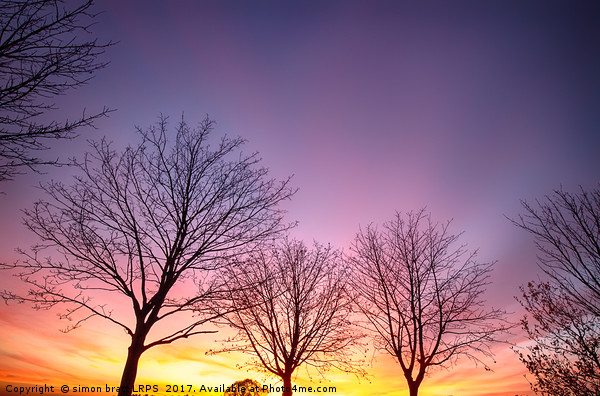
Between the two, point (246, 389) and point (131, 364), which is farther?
point (246, 389)

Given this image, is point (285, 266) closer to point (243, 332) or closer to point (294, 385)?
point (243, 332)

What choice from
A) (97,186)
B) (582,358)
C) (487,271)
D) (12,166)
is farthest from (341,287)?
(12,166)

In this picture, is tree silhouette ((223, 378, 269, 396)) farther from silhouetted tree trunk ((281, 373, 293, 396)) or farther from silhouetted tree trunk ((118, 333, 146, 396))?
silhouetted tree trunk ((118, 333, 146, 396))

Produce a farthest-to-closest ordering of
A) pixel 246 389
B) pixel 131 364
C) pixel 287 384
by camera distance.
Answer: pixel 246 389, pixel 287 384, pixel 131 364

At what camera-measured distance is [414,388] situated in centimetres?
1060

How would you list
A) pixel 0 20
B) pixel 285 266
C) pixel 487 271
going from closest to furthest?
1. pixel 0 20
2. pixel 487 271
3. pixel 285 266

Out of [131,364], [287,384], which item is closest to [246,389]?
[287,384]

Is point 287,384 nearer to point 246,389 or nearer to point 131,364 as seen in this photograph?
point 246,389

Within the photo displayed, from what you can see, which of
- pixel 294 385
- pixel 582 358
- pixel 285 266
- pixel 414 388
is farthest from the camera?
pixel 285 266

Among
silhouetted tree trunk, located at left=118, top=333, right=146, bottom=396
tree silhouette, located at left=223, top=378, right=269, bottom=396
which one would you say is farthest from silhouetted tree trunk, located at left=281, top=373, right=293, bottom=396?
silhouetted tree trunk, located at left=118, top=333, right=146, bottom=396

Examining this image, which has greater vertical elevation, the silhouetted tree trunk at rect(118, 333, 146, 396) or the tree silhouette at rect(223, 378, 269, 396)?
the silhouetted tree trunk at rect(118, 333, 146, 396)

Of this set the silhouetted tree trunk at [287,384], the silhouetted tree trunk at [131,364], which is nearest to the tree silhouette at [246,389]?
the silhouetted tree trunk at [287,384]

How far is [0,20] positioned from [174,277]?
5.93 meters

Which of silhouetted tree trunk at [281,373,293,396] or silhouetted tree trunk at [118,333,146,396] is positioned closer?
silhouetted tree trunk at [118,333,146,396]
